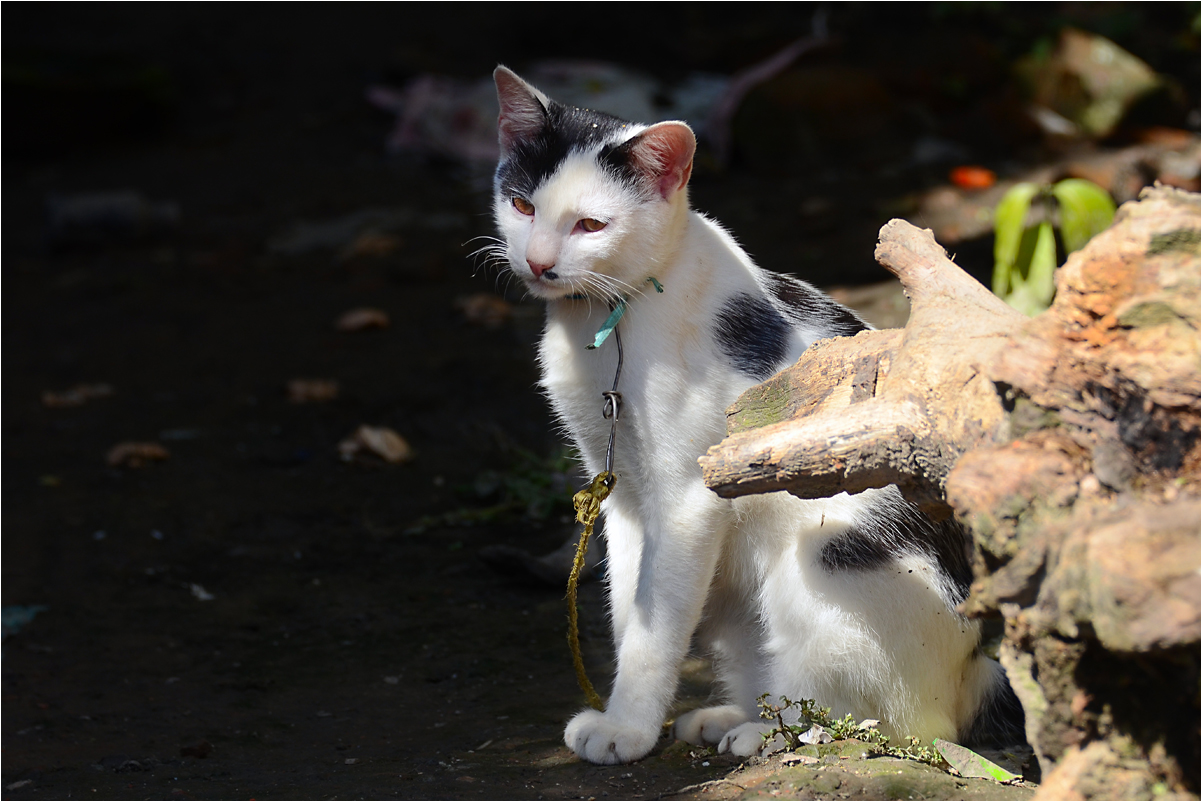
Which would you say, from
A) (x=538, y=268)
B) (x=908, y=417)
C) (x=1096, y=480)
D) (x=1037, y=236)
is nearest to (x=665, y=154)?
(x=538, y=268)

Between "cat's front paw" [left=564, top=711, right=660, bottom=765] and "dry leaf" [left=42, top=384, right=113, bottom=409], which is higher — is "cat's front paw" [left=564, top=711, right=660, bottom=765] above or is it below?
above

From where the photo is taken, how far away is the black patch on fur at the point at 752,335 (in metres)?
2.32

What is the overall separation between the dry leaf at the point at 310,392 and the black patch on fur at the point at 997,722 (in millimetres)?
3434

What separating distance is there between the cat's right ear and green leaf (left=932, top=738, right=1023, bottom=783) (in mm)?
1742

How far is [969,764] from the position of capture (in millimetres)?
2148

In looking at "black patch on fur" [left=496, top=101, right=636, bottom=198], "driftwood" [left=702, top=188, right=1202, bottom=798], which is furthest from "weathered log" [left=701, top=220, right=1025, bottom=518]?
Result: "black patch on fur" [left=496, top=101, right=636, bottom=198]

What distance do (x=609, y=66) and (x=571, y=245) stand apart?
6483 mm

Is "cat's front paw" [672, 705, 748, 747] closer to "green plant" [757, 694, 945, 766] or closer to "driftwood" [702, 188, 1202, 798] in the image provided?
"green plant" [757, 694, 945, 766]

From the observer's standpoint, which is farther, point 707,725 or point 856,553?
point 707,725

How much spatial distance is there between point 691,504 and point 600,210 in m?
0.71

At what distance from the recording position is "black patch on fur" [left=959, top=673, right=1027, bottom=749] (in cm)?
238

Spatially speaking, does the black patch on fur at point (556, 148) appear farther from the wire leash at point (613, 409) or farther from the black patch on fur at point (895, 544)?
the black patch on fur at point (895, 544)

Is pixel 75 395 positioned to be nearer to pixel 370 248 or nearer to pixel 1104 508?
pixel 370 248

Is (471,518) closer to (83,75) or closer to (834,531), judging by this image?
(834,531)
